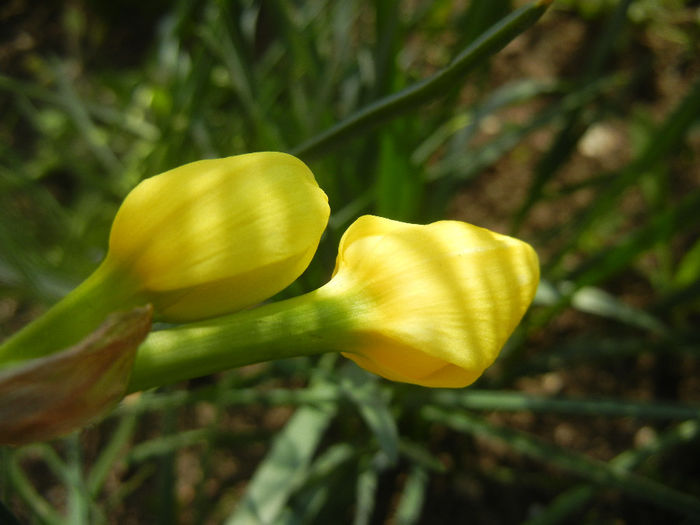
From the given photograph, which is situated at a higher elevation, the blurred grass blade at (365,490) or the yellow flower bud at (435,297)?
the yellow flower bud at (435,297)

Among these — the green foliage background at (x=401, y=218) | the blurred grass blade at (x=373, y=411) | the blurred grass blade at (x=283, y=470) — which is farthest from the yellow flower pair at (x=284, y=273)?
the blurred grass blade at (x=283, y=470)

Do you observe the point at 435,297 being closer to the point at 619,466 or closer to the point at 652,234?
the point at 652,234

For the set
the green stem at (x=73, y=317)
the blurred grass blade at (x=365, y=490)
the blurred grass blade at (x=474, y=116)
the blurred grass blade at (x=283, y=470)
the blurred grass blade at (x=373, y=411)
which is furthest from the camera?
the blurred grass blade at (x=474, y=116)

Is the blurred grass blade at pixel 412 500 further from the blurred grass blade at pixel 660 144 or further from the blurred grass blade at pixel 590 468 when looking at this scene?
the blurred grass blade at pixel 660 144

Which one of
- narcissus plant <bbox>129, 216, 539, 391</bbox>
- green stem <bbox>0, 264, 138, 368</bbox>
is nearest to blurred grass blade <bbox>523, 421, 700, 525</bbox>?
narcissus plant <bbox>129, 216, 539, 391</bbox>

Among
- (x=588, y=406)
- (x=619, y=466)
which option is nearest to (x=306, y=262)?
(x=588, y=406)

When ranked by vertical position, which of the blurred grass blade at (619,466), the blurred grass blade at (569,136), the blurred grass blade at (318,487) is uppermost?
the blurred grass blade at (569,136)
